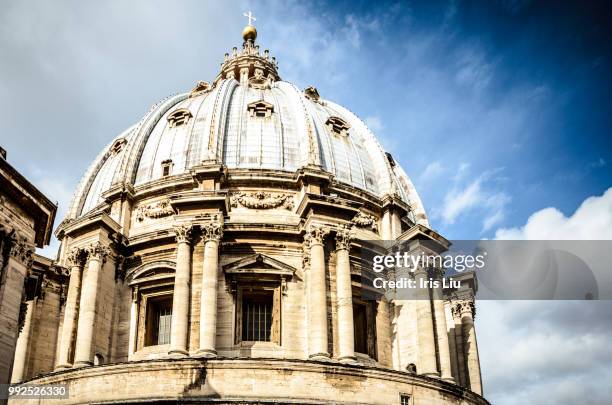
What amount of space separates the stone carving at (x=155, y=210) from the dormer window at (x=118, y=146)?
8858mm

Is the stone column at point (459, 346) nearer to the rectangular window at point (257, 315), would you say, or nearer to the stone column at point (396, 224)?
the stone column at point (396, 224)

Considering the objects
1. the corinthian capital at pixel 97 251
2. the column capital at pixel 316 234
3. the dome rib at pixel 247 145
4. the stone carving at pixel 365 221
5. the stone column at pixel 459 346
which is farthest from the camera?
the dome rib at pixel 247 145

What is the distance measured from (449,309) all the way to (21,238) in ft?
90.1

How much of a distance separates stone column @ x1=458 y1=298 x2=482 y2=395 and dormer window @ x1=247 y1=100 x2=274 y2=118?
16.6m

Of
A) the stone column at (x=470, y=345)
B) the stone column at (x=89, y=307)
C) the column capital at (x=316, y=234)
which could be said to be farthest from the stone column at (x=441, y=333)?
the stone column at (x=89, y=307)

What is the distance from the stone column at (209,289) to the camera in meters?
27.1

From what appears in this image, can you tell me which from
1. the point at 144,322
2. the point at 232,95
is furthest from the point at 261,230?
the point at 232,95

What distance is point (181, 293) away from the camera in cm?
2877

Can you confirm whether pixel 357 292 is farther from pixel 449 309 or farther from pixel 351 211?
pixel 449 309

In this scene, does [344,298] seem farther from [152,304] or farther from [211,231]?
[152,304]

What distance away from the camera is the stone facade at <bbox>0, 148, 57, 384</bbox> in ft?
55.5

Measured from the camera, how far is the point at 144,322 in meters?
31.5

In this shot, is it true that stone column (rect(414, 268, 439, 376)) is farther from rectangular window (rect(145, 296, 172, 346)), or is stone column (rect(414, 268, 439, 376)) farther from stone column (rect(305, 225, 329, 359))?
rectangular window (rect(145, 296, 172, 346))

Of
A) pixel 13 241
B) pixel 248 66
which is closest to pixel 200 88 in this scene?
pixel 248 66
